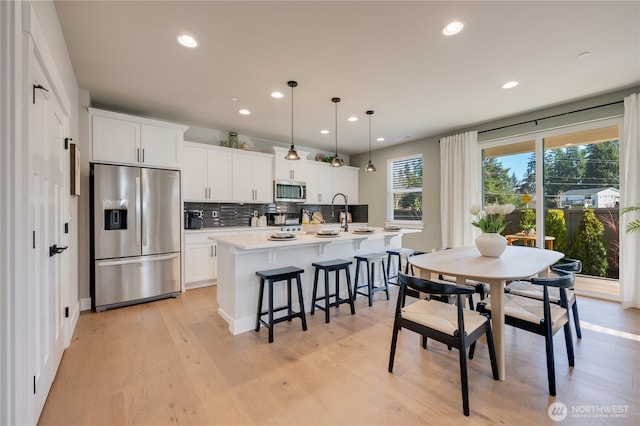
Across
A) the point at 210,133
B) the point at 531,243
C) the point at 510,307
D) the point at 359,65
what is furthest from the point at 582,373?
the point at 210,133

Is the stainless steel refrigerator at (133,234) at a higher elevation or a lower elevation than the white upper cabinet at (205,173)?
lower

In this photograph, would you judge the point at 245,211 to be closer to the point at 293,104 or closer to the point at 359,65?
the point at 293,104

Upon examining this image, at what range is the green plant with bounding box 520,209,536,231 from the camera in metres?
4.27

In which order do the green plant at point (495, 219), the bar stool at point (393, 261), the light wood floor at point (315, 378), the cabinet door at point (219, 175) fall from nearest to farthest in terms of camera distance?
the light wood floor at point (315, 378)
the green plant at point (495, 219)
the bar stool at point (393, 261)
the cabinet door at point (219, 175)

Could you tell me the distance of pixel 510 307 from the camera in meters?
2.12

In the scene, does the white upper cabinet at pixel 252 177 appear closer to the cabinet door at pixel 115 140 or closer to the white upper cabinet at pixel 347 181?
the cabinet door at pixel 115 140

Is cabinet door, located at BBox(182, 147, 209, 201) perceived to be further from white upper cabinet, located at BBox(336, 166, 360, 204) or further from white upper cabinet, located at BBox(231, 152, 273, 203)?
white upper cabinet, located at BBox(336, 166, 360, 204)

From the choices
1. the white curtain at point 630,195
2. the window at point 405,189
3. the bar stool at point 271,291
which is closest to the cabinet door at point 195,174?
the bar stool at point 271,291

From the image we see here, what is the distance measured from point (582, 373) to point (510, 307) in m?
0.68

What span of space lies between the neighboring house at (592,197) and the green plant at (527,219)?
0.40 m

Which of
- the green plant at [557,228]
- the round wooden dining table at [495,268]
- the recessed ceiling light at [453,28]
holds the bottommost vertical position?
the round wooden dining table at [495,268]

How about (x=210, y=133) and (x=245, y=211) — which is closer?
(x=210, y=133)

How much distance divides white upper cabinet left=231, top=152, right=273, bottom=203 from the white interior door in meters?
2.71

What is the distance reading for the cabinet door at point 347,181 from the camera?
6.48 m
